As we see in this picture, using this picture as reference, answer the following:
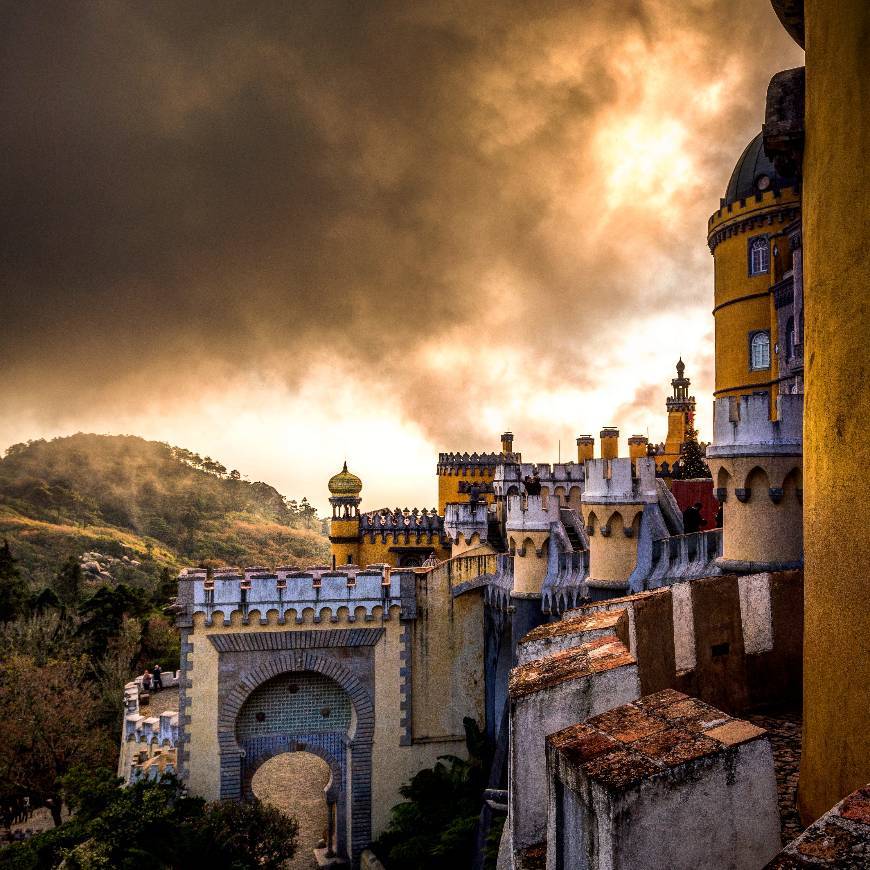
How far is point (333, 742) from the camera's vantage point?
17906mm

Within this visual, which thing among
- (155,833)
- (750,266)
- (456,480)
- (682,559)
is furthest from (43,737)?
(456,480)

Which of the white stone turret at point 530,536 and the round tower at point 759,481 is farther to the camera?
the white stone turret at point 530,536

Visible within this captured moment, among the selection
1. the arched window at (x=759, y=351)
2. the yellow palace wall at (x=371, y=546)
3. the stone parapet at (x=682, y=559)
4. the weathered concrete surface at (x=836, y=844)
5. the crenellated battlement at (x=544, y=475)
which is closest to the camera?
the weathered concrete surface at (x=836, y=844)

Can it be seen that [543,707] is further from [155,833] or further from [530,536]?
[155,833]

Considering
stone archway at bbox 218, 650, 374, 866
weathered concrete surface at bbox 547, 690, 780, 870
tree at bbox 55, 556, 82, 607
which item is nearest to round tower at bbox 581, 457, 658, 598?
stone archway at bbox 218, 650, 374, 866

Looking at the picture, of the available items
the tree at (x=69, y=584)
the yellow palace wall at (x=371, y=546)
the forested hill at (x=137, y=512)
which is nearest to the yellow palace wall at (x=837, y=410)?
the yellow palace wall at (x=371, y=546)

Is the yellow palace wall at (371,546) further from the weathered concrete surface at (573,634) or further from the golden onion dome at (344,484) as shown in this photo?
the weathered concrete surface at (573,634)

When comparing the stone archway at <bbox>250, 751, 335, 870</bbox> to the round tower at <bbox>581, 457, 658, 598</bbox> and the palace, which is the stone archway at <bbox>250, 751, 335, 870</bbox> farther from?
the round tower at <bbox>581, 457, 658, 598</bbox>

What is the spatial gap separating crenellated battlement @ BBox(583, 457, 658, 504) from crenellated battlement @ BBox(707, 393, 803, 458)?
2.92 metres

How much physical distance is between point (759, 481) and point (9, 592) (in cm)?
Result: 3777

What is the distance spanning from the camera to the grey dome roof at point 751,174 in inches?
797

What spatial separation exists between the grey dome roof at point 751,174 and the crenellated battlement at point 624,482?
11.7 meters

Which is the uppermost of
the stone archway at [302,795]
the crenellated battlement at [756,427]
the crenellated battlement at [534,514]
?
the crenellated battlement at [756,427]

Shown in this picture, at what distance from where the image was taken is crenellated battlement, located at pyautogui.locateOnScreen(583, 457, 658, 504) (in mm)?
→ 13023
